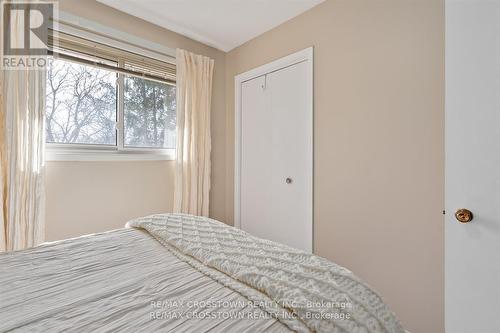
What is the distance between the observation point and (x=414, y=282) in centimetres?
155

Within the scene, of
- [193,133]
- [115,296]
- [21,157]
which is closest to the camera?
[115,296]

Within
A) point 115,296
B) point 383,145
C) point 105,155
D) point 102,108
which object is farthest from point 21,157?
point 383,145

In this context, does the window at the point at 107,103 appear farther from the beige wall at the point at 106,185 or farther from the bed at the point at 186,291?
the bed at the point at 186,291

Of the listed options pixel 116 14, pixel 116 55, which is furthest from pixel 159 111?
pixel 116 14

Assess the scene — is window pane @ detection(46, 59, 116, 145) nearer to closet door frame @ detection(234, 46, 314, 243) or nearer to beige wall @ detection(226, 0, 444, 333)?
closet door frame @ detection(234, 46, 314, 243)

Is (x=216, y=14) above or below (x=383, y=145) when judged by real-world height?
above

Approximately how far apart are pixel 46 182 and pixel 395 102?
2614 millimetres

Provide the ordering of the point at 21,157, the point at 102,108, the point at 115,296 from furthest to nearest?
the point at 102,108
the point at 21,157
the point at 115,296

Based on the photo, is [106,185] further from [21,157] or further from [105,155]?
[21,157]

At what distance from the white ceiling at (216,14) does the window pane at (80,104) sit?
2.13ft

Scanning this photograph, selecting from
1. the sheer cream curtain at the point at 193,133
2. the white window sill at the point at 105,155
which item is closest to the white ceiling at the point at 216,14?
the sheer cream curtain at the point at 193,133

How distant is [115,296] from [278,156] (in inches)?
74.2
